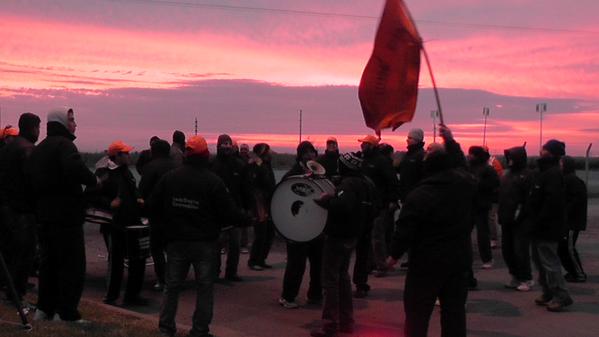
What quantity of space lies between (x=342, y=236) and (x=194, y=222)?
1636 mm

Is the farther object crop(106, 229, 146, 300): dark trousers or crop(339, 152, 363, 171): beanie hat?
crop(106, 229, 146, 300): dark trousers

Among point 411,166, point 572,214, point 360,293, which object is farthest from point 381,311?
point 572,214

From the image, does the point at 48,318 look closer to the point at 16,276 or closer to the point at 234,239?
the point at 16,276

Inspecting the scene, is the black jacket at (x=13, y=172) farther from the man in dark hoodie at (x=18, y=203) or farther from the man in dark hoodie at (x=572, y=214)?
the man in dark hoodie at (x=572, y=214)

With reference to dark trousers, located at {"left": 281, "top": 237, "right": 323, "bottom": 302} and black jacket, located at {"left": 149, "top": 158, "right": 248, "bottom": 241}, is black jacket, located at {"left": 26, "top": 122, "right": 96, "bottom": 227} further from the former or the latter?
dark trousers, located at {"left": 281, "top": 237, "right": 323, "bottom": 302}

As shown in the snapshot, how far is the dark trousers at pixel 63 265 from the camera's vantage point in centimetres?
714

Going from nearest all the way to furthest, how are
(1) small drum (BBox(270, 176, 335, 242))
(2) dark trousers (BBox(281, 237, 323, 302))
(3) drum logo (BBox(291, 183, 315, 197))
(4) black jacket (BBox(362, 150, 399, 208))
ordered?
1. (1) small drum (BBox(270, 176, 335, 242))
2. (3) drum logo (BBox(291, 183, 315, 197))
3. (2) dark trousers (BBox(281, 237, 323, 302))
4. (4) black jacket (BBox(362, 150, 399, 208))

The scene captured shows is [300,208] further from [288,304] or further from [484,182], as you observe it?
[484,182]

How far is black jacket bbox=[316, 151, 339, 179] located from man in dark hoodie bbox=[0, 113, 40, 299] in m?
3.40

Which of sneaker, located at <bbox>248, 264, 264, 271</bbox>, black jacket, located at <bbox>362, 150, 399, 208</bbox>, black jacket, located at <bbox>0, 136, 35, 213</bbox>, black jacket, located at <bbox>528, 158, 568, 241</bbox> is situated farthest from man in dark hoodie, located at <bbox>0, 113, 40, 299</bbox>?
black jacket, located at <bbox>528, 158, 568, 241</bbox>

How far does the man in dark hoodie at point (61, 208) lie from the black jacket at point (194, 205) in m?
0.72

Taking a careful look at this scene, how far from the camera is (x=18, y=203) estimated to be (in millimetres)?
8070

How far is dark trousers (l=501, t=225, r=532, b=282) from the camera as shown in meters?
10.5

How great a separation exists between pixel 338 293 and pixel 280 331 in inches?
30.9
